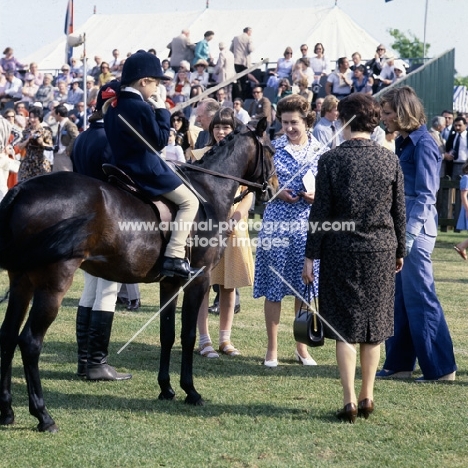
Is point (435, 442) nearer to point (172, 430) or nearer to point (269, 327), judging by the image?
point (172, 430)

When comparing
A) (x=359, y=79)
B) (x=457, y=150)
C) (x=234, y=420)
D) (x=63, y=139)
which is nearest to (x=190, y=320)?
(x=234, y=420)

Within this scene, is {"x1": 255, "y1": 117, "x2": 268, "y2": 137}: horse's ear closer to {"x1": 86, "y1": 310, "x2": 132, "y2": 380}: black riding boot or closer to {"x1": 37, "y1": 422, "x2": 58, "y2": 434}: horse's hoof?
{"x1": 86, "y1": 310, "x2": 132, "y2": 380}: black riding boot

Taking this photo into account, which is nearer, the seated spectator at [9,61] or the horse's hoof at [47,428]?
the horse's hoof at [47,428]

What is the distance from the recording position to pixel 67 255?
17.5 ft

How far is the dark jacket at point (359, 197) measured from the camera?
5.60 metres

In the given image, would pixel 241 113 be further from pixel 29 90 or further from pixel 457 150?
pixel 29 90

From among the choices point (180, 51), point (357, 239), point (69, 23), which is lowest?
point (357, 239)

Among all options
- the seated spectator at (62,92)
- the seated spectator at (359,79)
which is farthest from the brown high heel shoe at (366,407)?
the seated spectator at (62,92)

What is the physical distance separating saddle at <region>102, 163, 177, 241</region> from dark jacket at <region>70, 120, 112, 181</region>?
0.54 meters

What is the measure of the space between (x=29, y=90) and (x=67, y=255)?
23350 mm

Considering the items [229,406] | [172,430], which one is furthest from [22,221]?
[229,406]

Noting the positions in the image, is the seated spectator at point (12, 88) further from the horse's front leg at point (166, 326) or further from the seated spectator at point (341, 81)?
the horse's front leg at point (166, 326)

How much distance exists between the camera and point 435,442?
5.30 meters

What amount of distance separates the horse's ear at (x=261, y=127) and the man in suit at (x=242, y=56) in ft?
54.3
